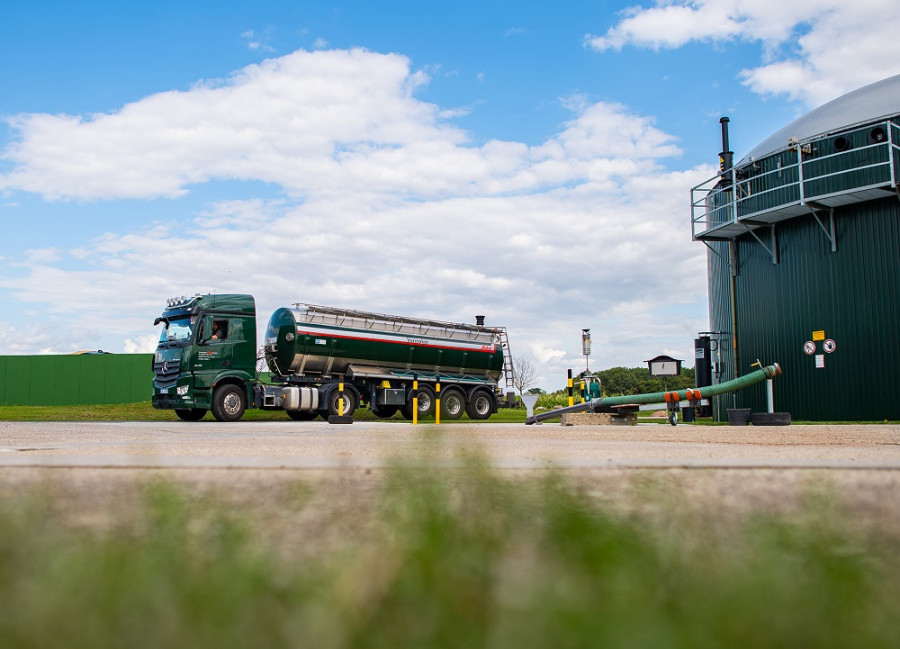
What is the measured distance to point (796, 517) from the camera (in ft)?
7.48

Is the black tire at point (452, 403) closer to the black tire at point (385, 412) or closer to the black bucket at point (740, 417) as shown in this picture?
the black tire at point (385, 412)

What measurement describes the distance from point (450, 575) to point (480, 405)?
2346 centimetres

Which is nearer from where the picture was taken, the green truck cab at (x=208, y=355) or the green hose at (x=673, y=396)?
the green hose at (x=673, y=396)

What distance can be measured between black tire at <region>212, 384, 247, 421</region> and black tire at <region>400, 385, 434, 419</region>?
520 cm

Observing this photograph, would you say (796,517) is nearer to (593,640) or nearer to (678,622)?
(678,622)

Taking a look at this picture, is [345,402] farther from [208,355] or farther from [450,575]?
[450,575]

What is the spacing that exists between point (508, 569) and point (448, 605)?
23 centimetres

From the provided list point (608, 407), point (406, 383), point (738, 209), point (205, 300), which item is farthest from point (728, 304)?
point (205, 300)

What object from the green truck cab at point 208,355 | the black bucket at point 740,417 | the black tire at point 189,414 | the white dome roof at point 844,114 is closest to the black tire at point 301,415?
the green truck cab at point 208,355

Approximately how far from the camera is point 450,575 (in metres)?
1.75

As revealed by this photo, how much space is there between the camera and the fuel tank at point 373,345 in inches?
856

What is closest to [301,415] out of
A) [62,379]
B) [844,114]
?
[844,114]

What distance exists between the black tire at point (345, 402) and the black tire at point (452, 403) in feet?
→ 11.0

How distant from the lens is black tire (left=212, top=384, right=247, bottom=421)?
65.6 ft
